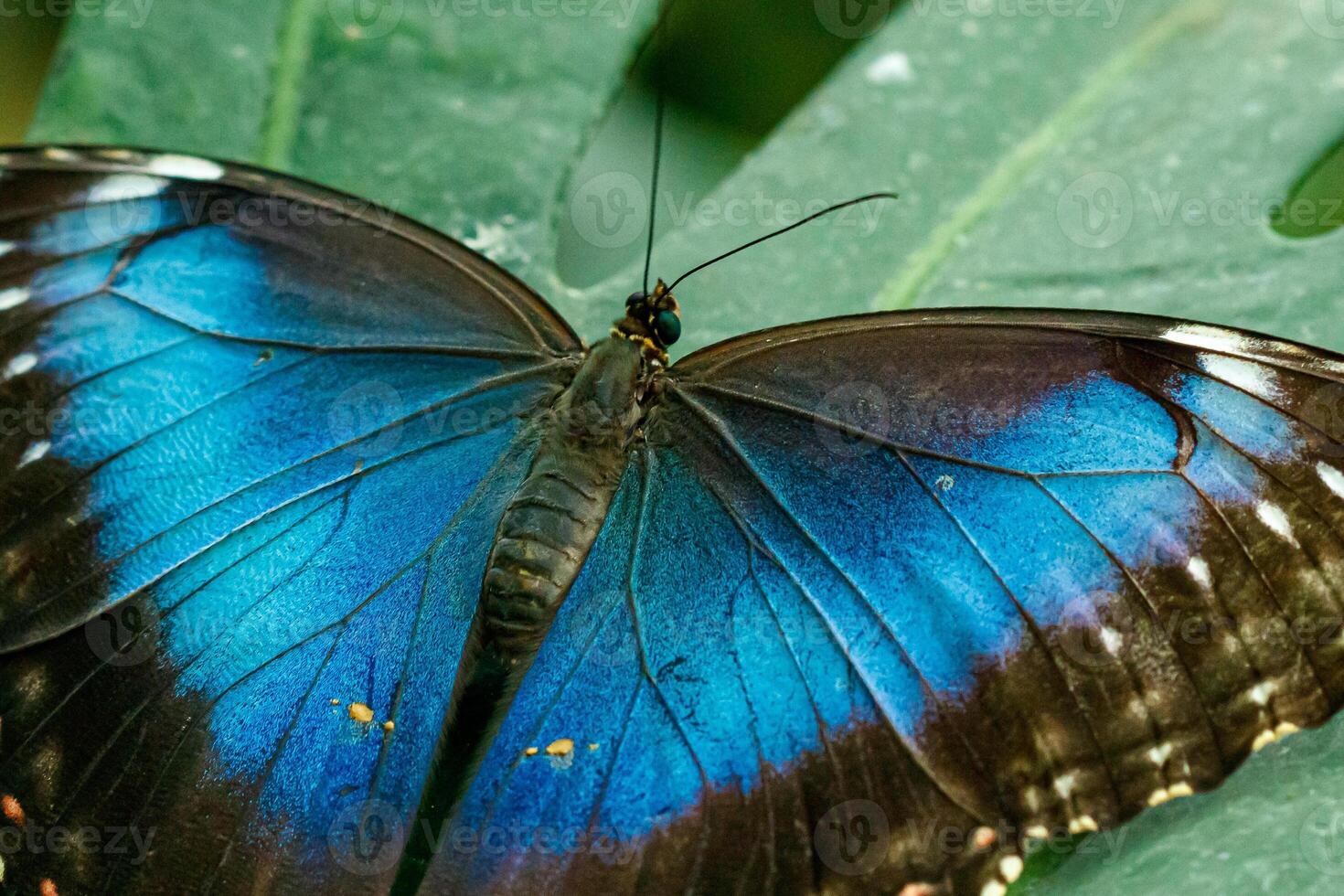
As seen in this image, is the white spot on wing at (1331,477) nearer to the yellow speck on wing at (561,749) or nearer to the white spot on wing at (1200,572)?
the white spot on wing at (1200,572)

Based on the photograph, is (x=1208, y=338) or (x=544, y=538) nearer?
(x=1208, y=338)

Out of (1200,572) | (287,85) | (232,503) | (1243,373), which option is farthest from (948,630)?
(287,85)

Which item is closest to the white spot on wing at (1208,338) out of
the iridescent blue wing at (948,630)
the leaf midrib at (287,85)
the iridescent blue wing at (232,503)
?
the iridescent blue wing at (948,630)

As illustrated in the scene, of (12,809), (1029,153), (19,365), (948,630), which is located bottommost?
(12,809)

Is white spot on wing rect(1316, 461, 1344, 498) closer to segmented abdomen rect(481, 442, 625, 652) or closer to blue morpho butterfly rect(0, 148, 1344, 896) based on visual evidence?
blue morpho butterfly rect(0, 148, 1344, 896)

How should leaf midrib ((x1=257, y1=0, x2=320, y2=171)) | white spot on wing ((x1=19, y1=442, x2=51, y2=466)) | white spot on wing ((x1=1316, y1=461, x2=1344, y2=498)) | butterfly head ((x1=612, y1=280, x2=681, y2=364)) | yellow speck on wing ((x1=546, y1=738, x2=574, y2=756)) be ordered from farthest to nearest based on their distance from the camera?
leaf midrib ((x1=257, y1=0, x2=320, y2=171)), butterfly head ((x1=612, y1=280, x2=681, y2=364)), white spot on wing ((x1=19, y1=442, x2=51, y2=466)), yellow speck on wing ((x1=546, y1=738, x2=574, y2=756)), white spot on wing ((x1=1316, y1=461, x2=1344, y2=498))

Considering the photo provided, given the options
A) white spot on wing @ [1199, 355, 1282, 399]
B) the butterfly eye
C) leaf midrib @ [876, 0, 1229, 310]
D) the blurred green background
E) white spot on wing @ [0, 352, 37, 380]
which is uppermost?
the blurred green background

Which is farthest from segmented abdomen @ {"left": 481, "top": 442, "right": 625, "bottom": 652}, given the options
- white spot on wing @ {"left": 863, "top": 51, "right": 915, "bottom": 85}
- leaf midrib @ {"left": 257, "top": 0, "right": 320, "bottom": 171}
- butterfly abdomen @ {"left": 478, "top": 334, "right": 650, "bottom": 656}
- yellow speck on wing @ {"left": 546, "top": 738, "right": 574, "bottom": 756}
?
white spot on wing @ {"left": 863, "top": 51, "right": 915, "bottom": 85}

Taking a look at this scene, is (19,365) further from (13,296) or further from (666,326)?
(666,326)
